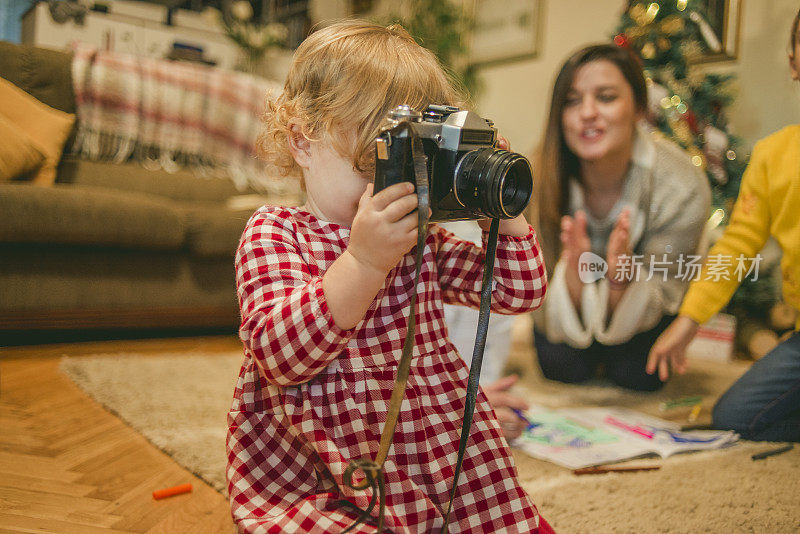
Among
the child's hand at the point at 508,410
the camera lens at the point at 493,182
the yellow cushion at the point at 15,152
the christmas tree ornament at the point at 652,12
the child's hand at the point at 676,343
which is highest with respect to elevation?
the christmas tree ornament at the point at 652,12

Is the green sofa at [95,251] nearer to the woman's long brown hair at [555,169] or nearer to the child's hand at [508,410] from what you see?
the woman's long brown hair at [555,169]

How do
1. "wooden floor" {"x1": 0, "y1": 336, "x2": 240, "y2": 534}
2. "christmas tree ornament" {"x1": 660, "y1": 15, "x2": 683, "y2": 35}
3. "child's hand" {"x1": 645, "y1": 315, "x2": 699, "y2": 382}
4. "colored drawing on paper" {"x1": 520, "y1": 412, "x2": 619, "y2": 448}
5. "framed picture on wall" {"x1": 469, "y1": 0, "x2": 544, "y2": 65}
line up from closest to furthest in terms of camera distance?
"wooden floor" {"x1": 0, "y1": 336, "x2": 240, "y2": 534} → "colored drawing on paper" {"x1": 520, "y1": 412, "x2": 619, "y2": 448} → "child's hand" {"x1": 645, "y1": 315, "x2": 699, "y2": 382} → "christmas tree ornament" {"x1": 660, "y1": 15, "x2": 683, "y2": 35} → "framed picture on wall" {"x1": 469, "y1": 0, "x2": 544, "y2": 65}

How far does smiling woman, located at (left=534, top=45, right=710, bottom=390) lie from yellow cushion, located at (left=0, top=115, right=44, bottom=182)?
3.93 feet

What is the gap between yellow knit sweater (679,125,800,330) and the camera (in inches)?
35.7

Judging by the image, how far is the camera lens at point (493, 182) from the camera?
46 cm

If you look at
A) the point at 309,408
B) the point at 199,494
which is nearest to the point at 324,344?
the point at 309,408

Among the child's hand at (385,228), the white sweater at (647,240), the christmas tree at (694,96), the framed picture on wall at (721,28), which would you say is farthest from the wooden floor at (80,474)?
the framed picture on wall at (721,28)

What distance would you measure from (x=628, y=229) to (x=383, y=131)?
836 millimetres

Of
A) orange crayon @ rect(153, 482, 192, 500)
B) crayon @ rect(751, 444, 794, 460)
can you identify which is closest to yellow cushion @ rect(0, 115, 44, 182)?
orange crayon @ rect(153, 482, 192, 500)

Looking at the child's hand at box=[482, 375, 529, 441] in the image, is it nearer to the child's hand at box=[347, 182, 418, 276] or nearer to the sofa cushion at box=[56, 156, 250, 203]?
the child's hand at box=[347, 182, 418, 276]

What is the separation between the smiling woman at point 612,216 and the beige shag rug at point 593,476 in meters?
0.14

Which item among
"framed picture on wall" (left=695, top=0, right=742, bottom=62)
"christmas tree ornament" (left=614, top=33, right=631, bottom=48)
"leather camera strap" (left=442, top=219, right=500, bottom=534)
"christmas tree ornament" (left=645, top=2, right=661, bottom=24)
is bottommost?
"leather camera strap" (left=442, top=219, right=500, bottom=534)

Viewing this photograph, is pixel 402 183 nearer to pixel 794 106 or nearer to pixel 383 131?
pixel 383 131

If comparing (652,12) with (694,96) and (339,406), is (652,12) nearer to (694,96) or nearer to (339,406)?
(694,96)
